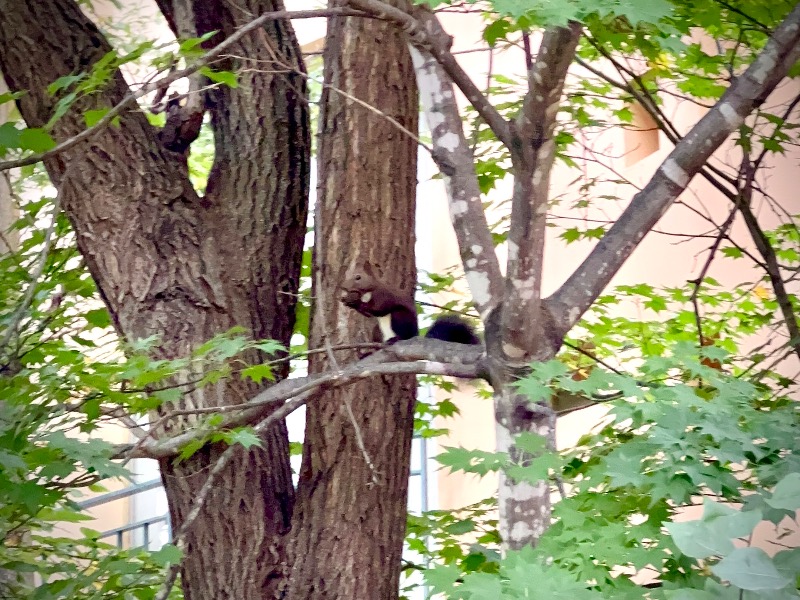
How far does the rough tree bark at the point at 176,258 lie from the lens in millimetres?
1878

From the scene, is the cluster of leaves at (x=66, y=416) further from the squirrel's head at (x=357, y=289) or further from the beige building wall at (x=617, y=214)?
the beige building wall at (x=617, y=214)

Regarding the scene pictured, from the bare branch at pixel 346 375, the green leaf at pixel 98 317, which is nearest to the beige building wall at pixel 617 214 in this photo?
the bare branch at pixel 346 375

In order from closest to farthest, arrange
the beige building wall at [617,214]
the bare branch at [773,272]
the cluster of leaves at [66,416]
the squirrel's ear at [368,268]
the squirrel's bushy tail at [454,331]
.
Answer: the cluster of leaves at [66,416] < the bare branch at [773,272] < the squirrel's ear at [368,268] < the squirrel's bushy tail at [454,331] < the beige building wall at [617,214]

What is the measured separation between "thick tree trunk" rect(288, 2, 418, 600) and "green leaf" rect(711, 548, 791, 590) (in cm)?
141

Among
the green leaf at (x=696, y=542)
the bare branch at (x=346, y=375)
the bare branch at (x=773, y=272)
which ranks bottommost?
the green leaf at (x=696, y=542)

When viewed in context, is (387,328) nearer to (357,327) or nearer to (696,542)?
(357,327)

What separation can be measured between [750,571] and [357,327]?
1519 mm

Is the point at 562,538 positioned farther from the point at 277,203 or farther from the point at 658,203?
the point at 277,203

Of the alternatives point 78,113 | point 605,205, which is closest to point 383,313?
point 78,113

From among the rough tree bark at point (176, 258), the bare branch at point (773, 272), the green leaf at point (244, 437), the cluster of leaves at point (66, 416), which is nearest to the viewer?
the cluster of leaves at point (66, 416)

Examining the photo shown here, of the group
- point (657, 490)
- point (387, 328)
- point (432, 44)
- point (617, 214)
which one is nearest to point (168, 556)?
point (387, 328)

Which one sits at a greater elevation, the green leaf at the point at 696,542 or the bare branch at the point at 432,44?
the bare branch at the point at 432,44

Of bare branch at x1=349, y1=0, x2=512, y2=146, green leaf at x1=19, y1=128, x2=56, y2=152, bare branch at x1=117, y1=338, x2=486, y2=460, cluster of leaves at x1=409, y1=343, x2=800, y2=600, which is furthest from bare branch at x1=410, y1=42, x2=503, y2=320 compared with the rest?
green leaf at x1=19, y1=128, x2=56, y2=152

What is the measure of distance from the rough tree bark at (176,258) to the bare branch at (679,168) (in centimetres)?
84
